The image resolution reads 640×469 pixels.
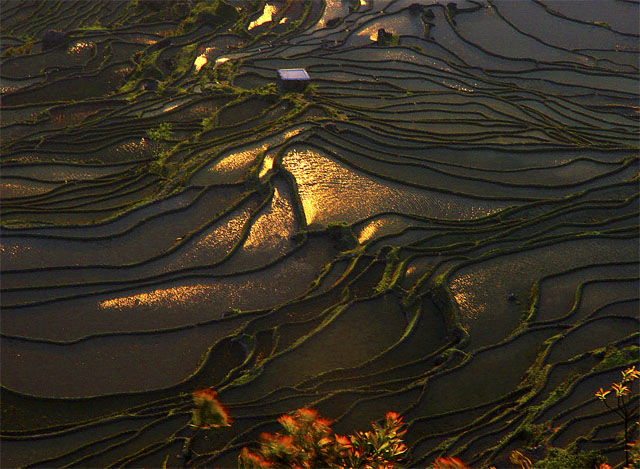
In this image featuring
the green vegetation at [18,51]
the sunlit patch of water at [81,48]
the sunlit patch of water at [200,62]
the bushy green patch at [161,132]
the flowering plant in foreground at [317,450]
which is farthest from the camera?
the sunlit patch of water at [81,48]

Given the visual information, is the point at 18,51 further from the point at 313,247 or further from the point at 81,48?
the point at 313,247

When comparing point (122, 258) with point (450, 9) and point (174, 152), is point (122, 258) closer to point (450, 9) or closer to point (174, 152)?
point (174, 152)

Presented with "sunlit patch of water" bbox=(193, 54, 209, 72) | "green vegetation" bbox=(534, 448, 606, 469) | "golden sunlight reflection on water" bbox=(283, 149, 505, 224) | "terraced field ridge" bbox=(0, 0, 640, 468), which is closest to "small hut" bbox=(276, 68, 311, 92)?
"terraced field ridge" bbox=(0, 0, 640, 468)

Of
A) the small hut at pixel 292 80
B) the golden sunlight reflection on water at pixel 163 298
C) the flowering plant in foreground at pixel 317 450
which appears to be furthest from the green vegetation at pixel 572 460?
the small hut at pixel 292 80

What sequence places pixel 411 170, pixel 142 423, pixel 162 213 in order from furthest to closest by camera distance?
pixel 411 170
pixel 162 213
pixel 142 423

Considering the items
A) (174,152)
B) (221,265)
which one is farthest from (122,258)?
(174,152)

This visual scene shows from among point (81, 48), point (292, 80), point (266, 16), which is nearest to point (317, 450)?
point (292, 80)

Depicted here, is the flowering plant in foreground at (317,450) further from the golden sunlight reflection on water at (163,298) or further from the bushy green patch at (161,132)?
the bushy green patch at (161,132)
